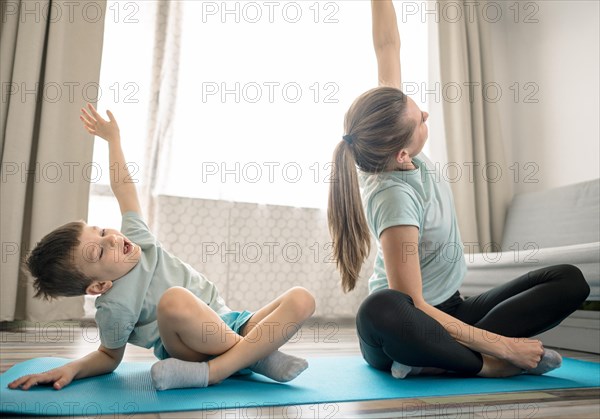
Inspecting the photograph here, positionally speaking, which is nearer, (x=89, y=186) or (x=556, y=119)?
(x=89, y=186)

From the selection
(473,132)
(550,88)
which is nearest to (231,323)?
(473,132)

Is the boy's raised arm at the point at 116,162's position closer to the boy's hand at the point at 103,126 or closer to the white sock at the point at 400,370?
the boy's hand at the point at 103,126

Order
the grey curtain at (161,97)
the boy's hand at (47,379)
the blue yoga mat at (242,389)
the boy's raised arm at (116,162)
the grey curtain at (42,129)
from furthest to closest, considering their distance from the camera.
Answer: the grey curtain at (161,97)
the grey curtain at (42,129)
the boy's raised arm at (116,162)
the boy's hand at (47,379)
the blue yoga mat at (242,389)

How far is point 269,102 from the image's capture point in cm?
342

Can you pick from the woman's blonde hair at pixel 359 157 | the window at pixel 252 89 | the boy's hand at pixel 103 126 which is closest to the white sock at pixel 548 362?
the woman's blonde hair at pixel 359 157

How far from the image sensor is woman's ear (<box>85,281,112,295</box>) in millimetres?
1331

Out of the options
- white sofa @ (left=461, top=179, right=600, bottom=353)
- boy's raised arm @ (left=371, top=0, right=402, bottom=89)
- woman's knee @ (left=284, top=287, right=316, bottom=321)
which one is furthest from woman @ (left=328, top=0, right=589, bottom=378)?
white sofa @ (left=461, top=179, right=600, bottom=353)

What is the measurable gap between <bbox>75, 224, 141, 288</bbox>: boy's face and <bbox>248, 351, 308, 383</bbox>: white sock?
0.40 metres

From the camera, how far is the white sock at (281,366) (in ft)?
4.22

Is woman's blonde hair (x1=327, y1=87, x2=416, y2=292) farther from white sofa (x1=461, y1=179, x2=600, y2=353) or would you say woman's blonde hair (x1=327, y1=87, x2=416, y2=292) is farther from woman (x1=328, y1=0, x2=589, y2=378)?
white sofa (x1=461, y1=179, x2=600, y2=353)

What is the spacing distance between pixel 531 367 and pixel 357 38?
110 inches

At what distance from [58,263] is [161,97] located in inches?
80.0

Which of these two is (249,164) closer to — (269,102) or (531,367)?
(269,102)

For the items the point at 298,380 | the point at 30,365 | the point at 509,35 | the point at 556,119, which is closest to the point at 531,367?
the point at 298,380
